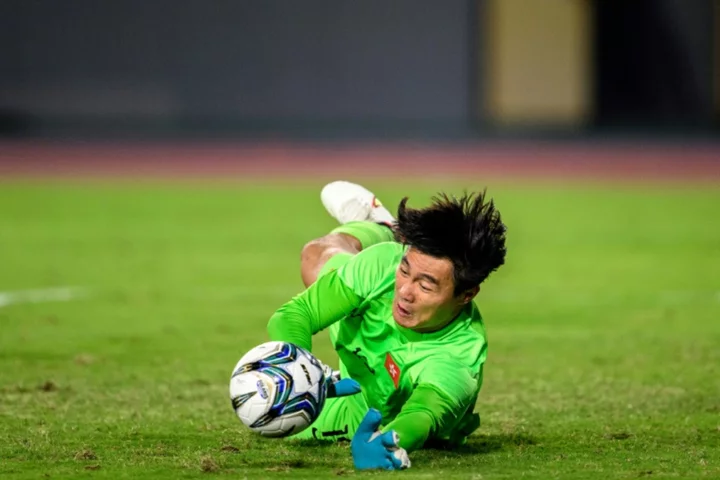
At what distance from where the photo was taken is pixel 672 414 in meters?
6.49

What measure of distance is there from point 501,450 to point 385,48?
88.8 ft

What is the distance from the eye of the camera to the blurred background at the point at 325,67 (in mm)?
30797

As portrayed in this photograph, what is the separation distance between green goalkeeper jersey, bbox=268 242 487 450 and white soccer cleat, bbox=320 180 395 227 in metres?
1.38

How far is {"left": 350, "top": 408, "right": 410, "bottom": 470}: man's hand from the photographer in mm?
4902

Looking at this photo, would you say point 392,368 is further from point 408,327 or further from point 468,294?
point 468,294

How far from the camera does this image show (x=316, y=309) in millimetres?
5414

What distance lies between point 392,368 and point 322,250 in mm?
1181

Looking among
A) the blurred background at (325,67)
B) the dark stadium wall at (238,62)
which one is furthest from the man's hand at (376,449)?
the dark stadium wall at (238,62)

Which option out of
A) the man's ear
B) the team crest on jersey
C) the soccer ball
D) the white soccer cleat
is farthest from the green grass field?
the white soccer cleat

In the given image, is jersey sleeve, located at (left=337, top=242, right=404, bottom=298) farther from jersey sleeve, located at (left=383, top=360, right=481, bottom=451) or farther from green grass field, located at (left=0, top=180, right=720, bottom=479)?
green grass field, located at (left=0, top=180, right=720, bottom=479)

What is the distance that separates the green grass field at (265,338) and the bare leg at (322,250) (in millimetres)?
799

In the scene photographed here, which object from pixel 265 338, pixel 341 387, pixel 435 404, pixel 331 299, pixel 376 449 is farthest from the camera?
pixel 265 338

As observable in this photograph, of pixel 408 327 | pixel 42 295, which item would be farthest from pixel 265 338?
pixel 408 327

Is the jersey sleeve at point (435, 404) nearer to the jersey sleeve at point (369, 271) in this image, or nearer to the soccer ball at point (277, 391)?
the soccer ball at point (277, 391)
